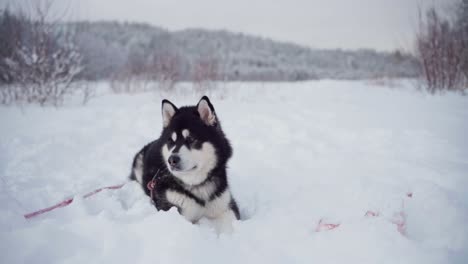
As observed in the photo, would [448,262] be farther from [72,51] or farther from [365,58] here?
[365,58]

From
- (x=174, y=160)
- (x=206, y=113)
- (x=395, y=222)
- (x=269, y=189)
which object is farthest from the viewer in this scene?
(x=269, y=189)

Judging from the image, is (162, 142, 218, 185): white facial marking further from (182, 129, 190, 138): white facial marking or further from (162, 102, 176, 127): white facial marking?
(162, 102, 176, 127): white facial marking

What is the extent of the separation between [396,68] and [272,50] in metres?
36.1

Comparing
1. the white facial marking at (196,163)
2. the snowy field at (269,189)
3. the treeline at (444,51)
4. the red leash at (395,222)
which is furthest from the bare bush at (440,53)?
the white facial marking at (196,163)

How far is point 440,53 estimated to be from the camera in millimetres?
9727

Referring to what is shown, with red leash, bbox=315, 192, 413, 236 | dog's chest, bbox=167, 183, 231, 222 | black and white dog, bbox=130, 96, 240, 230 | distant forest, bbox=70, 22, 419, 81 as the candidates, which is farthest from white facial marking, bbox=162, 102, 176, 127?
distant forest, bbox=70, 22, 419, 81

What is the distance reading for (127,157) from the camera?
462 cm

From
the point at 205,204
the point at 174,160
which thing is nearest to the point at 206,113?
the point at 174,160

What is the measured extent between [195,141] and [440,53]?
1077 cm

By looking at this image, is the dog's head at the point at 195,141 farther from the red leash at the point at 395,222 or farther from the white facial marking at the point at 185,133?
the red leash at the point at 395,222

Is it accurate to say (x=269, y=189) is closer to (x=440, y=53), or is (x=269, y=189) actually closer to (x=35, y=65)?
(x=35, y=65)

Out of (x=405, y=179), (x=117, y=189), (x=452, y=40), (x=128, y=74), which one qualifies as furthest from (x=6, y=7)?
(x=452, y=40)

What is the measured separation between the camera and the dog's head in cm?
269

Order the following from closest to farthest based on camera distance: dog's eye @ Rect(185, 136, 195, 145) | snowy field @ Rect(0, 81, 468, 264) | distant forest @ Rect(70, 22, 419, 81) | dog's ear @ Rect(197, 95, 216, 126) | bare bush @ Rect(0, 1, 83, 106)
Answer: snowy field @ Rect(0, 81, 468, 264)
dog's eye @ Rect(185, 136, 195, 145)
dog's ear @ Rect(197, 95, 216, 126)
bare bush @ Rect(0, 1, 83, 106)
distant forest @ Rect(70, 22, 419, 81)
